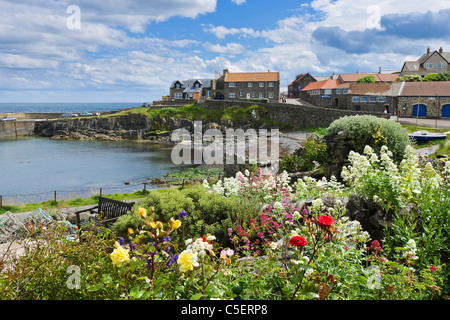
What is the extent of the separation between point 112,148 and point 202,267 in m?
57.6

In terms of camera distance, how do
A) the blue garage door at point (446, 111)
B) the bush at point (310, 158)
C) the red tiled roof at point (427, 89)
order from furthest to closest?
the red tiled roof at point (427, 89), the blue garage door at point (446, 111), the bush at point (310, 158)

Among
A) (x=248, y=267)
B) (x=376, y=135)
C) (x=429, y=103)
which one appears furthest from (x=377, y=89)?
(x=248, y=267)

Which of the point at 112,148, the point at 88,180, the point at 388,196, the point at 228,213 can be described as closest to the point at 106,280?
the point at 228,213

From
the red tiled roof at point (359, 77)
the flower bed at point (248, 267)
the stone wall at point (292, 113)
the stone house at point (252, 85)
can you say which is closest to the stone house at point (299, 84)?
the red tiled roof at point (359, 77)

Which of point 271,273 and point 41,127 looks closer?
point 271,273

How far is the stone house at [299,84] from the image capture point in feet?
285

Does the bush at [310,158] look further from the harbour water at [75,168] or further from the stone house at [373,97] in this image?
the stone house at [373,97]

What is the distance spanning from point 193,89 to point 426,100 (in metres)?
52.3

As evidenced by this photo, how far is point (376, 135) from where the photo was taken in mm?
13250

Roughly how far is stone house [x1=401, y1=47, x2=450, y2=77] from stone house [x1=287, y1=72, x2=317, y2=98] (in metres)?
22.8

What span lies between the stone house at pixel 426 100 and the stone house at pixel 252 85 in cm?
3002

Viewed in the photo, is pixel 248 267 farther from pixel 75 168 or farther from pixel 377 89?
pixel 377 89
